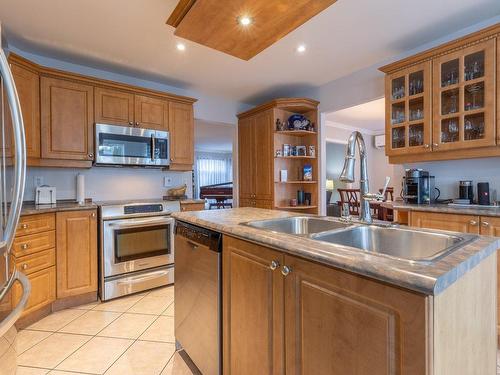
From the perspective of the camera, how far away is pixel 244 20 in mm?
1834

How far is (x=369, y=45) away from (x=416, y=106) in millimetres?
742

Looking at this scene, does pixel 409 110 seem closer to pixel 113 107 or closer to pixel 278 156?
pixel 278 156

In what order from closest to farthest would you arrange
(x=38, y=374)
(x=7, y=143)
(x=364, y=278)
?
(x=364, y=278) → (x=7, y=143) → (x=38, y=374)

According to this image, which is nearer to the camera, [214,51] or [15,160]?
[15,160]

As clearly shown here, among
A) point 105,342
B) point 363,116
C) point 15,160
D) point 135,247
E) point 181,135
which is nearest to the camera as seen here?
point 15,160

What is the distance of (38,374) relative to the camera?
160cm

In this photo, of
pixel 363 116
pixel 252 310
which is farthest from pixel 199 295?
pixel 363 116

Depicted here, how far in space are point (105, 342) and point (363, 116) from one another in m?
5.51

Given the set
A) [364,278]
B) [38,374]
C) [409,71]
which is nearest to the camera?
[364,278]

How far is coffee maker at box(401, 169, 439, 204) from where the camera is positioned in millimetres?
2494

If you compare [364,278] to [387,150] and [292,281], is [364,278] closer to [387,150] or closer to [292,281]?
[292,281]

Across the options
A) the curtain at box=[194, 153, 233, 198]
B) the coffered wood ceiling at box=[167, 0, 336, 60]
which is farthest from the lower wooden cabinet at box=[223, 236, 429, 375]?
the curtain at box=[194, 153, 233, 198]

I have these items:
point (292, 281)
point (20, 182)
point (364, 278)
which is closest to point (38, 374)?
point (20, 182)

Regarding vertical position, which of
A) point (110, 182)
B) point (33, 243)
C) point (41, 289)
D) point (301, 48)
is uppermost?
point (301, 48)
